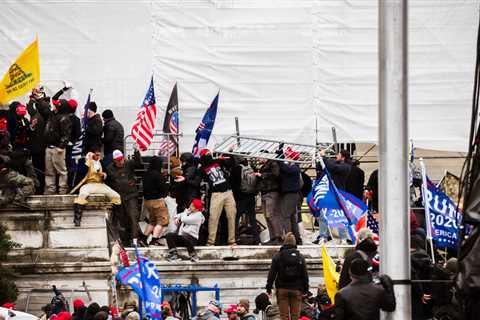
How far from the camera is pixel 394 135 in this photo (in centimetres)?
1017

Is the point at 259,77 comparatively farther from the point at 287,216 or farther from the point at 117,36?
the point at 287,216

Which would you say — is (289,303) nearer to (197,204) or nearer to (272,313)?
(272,313)

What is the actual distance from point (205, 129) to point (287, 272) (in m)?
5.81

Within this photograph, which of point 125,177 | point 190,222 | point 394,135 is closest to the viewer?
point 394,135

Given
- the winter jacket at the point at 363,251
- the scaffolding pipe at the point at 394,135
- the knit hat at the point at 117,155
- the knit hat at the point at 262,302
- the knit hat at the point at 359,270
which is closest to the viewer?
the scaffolding pipe at the point at 394,135

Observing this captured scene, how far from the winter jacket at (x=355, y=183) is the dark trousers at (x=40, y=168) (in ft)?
15.6

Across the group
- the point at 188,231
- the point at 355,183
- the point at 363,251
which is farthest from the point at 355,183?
the point at 363,251

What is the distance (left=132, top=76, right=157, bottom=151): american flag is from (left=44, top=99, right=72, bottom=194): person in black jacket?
6.43ft

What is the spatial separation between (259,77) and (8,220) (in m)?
6.96

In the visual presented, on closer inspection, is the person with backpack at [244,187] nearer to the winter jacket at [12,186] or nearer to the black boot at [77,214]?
the black boot at [77,214]

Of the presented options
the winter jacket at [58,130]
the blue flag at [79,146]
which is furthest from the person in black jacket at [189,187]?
the winter jacket at [58,130]

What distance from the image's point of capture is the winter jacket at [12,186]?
25.3m

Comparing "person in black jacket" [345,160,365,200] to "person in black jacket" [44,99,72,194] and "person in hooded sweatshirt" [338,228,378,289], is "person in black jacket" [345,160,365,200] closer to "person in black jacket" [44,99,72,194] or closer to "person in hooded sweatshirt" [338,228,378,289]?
"person in black jacket" [44,99,72,194]

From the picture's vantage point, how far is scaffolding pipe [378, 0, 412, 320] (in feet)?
33.3
